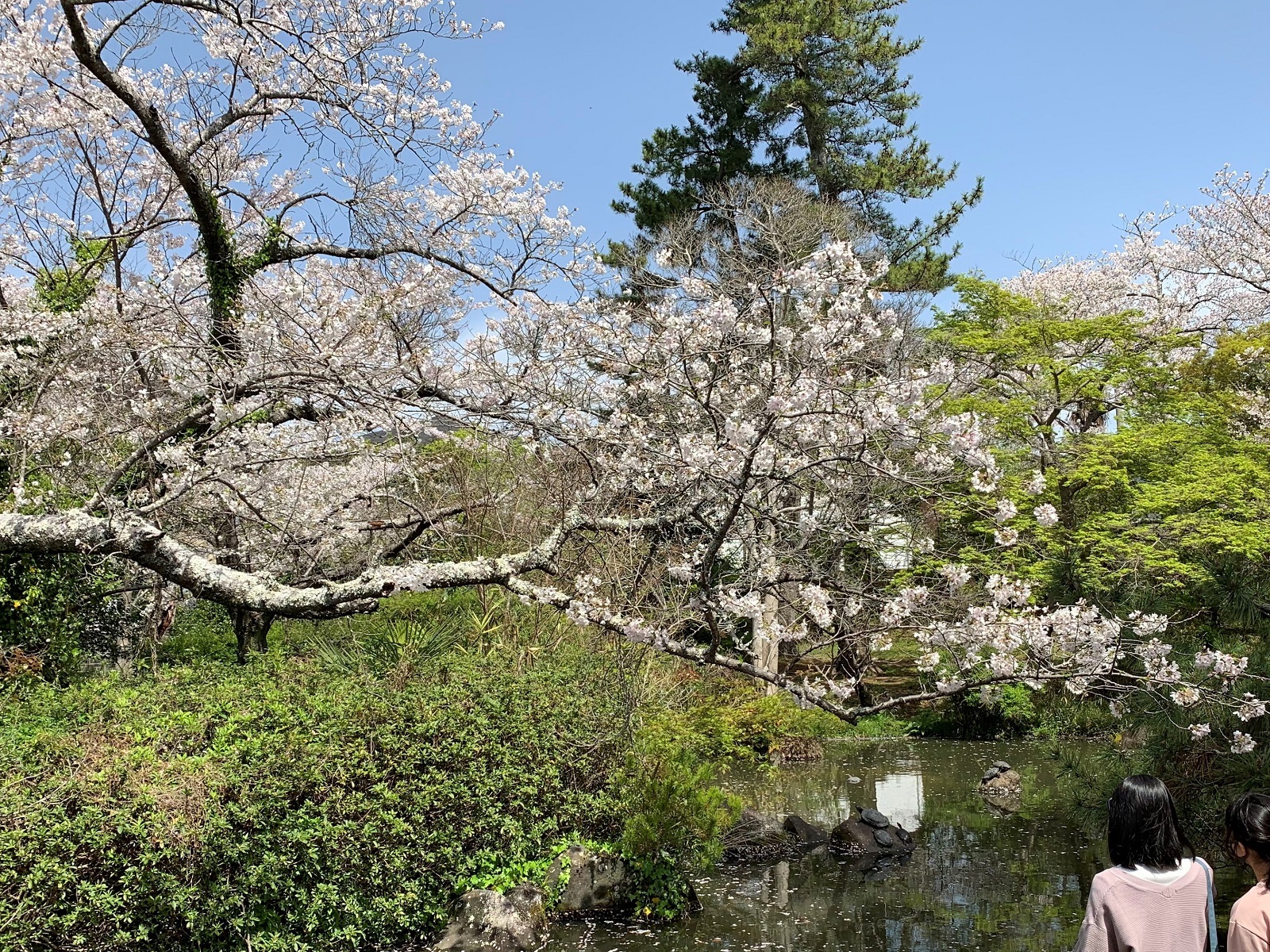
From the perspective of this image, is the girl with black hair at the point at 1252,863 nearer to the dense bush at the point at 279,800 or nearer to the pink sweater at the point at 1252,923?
the pink sweater at the point at 1252,923

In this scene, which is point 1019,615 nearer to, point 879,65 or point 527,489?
point 527,489

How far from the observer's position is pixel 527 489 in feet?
29.2

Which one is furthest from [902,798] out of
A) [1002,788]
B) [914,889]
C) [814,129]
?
[814,129]

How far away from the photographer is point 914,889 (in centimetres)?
529

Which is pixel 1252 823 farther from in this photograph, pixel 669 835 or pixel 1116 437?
pixel 1116 437

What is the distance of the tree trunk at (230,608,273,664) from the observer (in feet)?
26.5

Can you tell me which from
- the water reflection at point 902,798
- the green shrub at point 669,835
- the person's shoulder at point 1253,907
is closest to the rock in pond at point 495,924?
the green shrub at point 669,835

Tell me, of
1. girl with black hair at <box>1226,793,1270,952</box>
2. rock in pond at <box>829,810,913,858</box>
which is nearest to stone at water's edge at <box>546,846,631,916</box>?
rock in pond at <box>829,810,913,858</box>

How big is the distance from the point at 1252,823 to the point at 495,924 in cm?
→ 349

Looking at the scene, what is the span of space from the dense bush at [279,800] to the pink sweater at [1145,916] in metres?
3.25

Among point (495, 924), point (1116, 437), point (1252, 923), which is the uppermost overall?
point (1116, 437)

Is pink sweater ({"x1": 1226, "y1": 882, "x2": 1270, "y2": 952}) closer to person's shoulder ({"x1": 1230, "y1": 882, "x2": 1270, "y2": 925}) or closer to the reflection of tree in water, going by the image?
person's shoulder ({"x1": 1230, "y1": 882, "x2": 1270, "y2": 925})

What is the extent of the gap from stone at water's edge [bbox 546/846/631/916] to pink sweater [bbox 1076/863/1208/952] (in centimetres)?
335

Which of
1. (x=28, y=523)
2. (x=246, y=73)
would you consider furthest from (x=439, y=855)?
(x=246, y=73)
